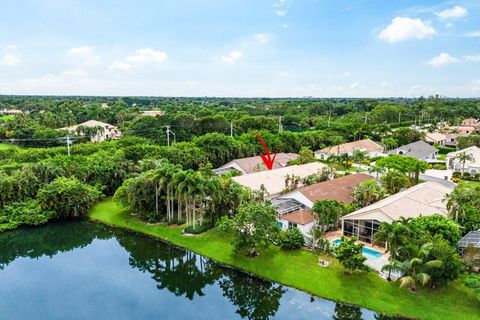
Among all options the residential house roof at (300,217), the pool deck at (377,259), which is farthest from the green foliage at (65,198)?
the pool deck at (377,259)

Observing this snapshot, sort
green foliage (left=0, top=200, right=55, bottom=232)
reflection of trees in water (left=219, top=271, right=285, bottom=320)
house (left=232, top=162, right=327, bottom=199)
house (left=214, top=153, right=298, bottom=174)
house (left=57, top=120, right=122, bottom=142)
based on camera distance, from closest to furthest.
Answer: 1. reflection of trees in water (left=219, top=271, right=285, bottom=320)
2. green foliage (left=0, top=200, right=55, bottom=232)
3. house (left=232, top=162, right=327, bottom=199)
4. house (left=214, top=153, right=298, bottom=174)
5. house (left=57, top=120, right=122, bottom=142)

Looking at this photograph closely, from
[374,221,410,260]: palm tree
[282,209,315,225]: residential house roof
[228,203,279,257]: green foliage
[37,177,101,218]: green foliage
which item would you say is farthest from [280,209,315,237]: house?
[37,177,101,218]: green foliage

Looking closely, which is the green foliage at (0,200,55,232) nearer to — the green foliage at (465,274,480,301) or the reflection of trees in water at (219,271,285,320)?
the reflection of trees in water at (219,271,285,320)

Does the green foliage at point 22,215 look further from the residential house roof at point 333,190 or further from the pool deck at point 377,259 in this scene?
the pool deck at point 377,259

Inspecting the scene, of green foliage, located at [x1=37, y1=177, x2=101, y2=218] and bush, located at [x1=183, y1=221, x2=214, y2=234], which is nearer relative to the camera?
bush, located at [x1=183, y1=221, x2=214, y2=234]

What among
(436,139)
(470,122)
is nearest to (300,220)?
(436,139)

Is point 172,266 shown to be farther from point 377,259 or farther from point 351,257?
point 377,259
